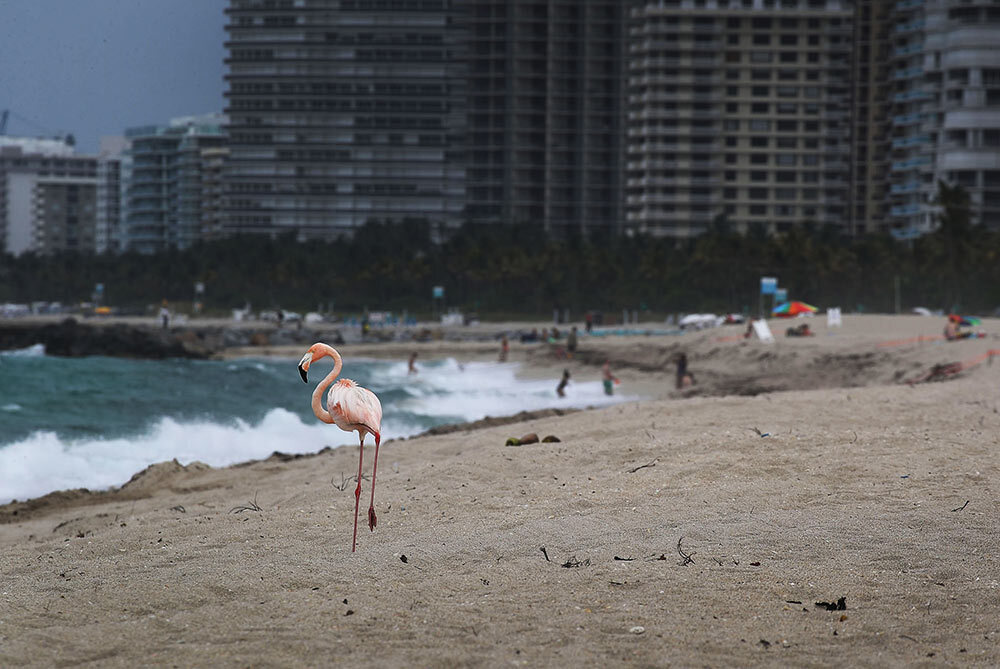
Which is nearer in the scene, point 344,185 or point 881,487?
point 881,487

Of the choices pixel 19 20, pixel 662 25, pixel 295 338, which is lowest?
pixel 295 338

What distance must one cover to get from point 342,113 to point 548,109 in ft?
85.4

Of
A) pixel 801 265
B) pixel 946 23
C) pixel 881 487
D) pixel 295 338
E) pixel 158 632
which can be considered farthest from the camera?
pixel 946 23

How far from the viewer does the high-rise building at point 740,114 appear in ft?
410

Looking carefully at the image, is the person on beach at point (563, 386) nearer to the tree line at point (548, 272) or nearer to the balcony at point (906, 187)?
the tree line at point (548, 272)

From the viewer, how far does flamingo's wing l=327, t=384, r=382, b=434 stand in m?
9.85

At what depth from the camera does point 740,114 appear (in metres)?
127

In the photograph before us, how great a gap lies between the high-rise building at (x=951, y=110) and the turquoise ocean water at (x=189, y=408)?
75837mm

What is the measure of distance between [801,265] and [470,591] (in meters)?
86.2

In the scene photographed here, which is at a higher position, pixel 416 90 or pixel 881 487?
pixel 416 90

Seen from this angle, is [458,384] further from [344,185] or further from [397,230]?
[344,185]

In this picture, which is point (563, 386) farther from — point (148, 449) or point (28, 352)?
point (28, 352)

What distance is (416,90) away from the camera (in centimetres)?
13988

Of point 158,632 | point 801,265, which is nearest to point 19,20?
point 158,632
